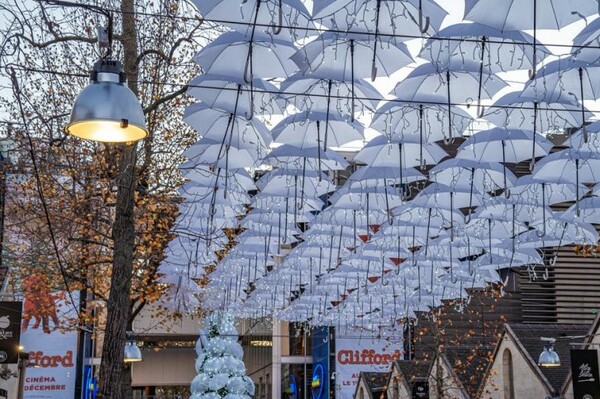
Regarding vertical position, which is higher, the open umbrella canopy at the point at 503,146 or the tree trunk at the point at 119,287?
the open umbrella canopy at the point at 503,146

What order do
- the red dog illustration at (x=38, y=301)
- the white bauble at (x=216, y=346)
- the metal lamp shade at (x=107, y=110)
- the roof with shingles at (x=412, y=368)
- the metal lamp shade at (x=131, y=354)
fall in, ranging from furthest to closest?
the roof with shingles at (x=412, y=368)
the white bauble at (x=216, y=346)
the red dog illustration at (x=38, y=301)
the metal lamp shade at (x=131, y=354)
the metal lamp shade at (x=107, y=110)

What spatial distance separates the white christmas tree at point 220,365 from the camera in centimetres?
2773

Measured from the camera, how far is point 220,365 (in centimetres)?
2809

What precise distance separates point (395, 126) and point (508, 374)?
738 inches

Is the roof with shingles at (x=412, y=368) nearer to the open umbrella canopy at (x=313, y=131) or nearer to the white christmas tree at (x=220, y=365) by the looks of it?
the white christmas tree at (x=220, y=365)

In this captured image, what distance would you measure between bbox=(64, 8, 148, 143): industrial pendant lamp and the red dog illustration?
15920 millimetres

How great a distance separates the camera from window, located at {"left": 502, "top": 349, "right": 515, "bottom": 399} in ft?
94.5

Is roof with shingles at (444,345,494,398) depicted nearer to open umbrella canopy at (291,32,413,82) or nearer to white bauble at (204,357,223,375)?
white bauble at (204,357,223,375)

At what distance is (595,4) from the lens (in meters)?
8.80

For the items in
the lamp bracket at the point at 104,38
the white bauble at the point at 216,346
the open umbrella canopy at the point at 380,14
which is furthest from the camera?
the white bauble at the point at 216,346

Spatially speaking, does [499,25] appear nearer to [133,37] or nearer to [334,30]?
[334,30]

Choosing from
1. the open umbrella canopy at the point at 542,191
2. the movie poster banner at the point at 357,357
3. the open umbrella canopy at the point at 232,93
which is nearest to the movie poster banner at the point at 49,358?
the movie poster banner at the point at 357,357

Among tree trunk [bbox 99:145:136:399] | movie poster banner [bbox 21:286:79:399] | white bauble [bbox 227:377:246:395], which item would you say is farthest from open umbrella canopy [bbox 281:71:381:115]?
movie poster banner [bbox 21:286:79:399]

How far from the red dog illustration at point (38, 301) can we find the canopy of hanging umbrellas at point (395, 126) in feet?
10.9
